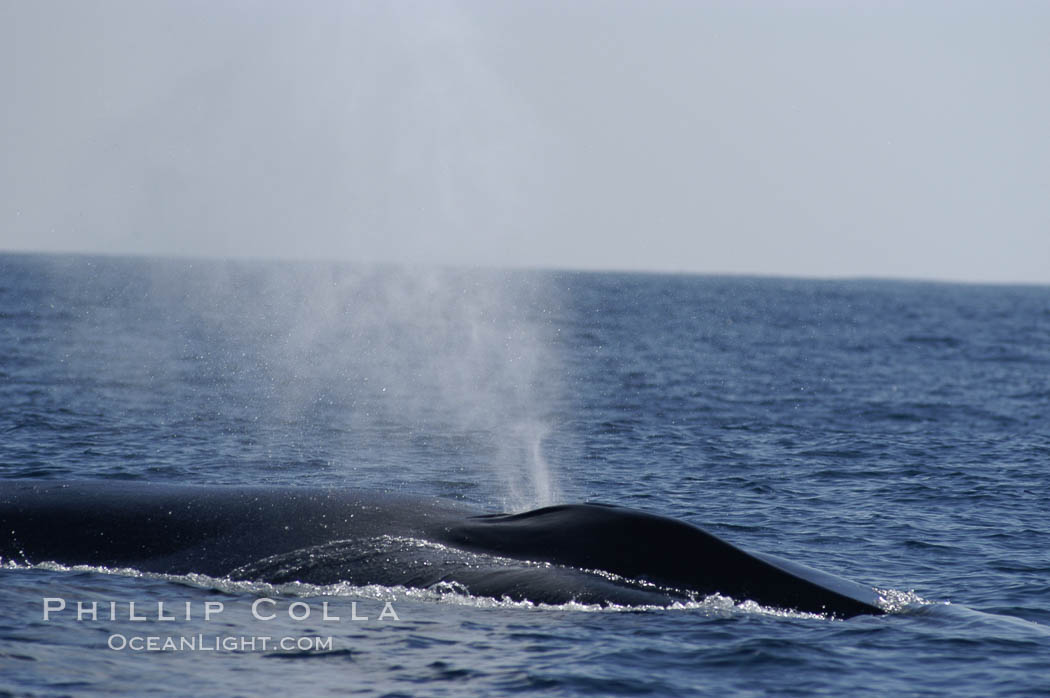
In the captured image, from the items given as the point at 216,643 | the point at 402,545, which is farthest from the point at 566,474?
the point at 216,643

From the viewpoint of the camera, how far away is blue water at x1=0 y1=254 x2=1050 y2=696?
10.1 meters

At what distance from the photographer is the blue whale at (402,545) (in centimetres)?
1150

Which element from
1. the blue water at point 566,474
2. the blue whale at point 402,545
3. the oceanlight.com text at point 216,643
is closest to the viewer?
the blue water at point 566,474

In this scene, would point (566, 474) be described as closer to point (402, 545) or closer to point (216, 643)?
point (402, 545)

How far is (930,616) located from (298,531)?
604 cm

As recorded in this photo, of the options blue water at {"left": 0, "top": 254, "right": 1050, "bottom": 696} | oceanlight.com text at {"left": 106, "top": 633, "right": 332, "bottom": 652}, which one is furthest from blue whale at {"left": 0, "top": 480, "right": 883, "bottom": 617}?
oceanlight.com text at {"left": 106, "top": 633, "right": 332, "bottom": 652}

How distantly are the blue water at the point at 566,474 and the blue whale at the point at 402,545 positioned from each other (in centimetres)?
25

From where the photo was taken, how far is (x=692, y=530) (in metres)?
11.6

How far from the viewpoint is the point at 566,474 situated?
21.3 metres

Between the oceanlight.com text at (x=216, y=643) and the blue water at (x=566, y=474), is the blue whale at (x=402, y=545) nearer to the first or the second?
the blue water at (x=566, y=474)

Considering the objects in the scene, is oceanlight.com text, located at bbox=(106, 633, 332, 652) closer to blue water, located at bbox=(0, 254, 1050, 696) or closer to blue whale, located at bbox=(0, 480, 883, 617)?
blue water, located at bbox=(0, 254, 1050, 696)

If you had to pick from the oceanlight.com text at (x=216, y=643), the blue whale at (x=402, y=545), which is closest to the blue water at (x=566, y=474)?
the oceanlight.com text at (x=216, y=643)

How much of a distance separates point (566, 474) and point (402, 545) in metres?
9.25

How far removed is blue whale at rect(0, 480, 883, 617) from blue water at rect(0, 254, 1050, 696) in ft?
0.81
